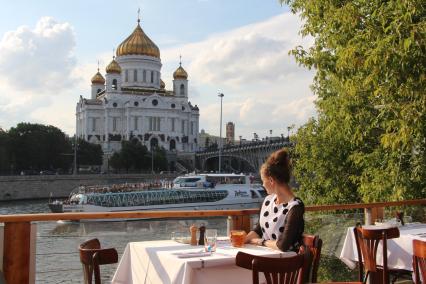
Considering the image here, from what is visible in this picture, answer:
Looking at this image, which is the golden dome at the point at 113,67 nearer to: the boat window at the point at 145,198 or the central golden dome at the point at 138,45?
the central golden dome at the point at 138,45

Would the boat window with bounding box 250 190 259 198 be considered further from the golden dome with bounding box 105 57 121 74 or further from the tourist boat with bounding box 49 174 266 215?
the golden dome with bounding box 105 57 121 74

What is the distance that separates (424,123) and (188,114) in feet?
329

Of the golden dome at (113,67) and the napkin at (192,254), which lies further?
the golden dome at (113,67)

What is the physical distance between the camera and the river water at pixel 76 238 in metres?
4.85

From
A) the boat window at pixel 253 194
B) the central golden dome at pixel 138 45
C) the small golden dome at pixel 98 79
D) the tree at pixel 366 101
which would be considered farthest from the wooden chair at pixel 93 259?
the small golden dome at pixel 98 79

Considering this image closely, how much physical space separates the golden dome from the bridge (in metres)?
20.5

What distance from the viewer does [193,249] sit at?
13.9 ft

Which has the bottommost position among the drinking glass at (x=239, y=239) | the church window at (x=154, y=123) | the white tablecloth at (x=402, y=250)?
the white tablecloth at (x=402, y=250)

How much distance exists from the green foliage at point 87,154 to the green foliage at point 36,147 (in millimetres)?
5027

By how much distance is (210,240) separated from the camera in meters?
4.30

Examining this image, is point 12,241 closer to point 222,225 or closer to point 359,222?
point 222,225

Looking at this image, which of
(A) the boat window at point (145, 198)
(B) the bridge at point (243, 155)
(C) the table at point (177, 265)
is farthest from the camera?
(B) the bridge at point (243, 155)

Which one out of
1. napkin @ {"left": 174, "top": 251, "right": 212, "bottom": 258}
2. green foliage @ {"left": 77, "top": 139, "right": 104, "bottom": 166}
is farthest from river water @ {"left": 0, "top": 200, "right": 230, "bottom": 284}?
green foliage @ {"left": 77, "top": 139, "right": 104, "bottom": 166}

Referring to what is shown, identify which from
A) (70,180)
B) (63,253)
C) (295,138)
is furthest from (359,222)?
(70,180)
